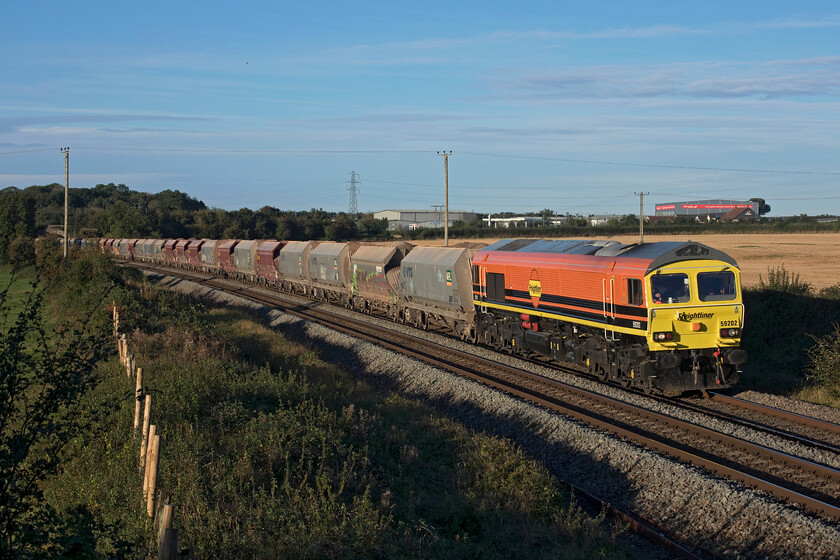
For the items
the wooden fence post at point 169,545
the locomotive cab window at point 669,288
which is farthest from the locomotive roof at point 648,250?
the wooden fence post at point 169,545

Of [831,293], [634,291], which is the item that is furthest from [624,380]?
[831,293]

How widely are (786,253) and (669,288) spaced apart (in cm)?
5013

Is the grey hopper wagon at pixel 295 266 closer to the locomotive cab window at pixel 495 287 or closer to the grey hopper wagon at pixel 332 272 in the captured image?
the grey hopper wagon at pixel 332 272

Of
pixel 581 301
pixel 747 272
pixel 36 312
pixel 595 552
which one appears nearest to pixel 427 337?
pixel 581 301

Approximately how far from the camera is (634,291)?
52.5 ft

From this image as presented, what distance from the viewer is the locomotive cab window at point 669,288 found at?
1566 centimetres

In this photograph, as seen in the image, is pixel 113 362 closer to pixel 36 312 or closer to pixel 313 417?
pixel 313 417

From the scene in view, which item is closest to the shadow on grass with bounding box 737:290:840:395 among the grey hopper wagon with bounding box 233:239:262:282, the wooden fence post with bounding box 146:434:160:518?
the wooden fence post with bounding box 146:434:160:518

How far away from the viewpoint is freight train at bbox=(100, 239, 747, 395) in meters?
15.8

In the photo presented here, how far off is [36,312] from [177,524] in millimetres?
2864

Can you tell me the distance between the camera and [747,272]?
1775 inches

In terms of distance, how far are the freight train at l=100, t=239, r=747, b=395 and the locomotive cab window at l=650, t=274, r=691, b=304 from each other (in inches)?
0.9

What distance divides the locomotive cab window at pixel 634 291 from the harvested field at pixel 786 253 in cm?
1982

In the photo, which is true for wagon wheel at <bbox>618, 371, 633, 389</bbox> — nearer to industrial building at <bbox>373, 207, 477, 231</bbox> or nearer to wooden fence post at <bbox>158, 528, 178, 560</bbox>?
wooden fence post at <bbox>158, 528, 178, 560</bbox>
